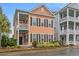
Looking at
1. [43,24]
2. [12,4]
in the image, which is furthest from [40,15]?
[12,4]

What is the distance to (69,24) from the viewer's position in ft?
14.9

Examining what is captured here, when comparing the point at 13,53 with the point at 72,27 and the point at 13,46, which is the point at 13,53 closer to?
the point at 13,46

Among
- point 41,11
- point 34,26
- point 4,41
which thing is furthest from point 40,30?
point 4,41

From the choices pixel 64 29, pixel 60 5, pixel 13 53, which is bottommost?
pixel 13 53

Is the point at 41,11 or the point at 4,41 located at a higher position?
the point at 41,11

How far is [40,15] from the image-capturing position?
4.58 m

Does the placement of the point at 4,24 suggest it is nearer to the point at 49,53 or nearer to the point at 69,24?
the point at 49,53

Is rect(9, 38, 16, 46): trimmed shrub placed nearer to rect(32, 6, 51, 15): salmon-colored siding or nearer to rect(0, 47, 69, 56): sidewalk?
rect(0, 47, 69, 56): sidewalk

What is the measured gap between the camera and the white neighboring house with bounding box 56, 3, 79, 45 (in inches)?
179

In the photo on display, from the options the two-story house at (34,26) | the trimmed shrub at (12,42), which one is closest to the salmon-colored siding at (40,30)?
the two-story house at (34,26)

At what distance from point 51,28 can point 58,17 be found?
0.57ft

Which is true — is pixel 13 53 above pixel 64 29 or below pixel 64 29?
below

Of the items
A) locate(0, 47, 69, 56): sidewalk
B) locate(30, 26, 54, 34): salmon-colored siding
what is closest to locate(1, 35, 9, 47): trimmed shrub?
locate(0, 47, 69, 56): sidewalk

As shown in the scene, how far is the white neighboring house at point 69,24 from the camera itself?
14.9ft
